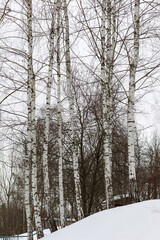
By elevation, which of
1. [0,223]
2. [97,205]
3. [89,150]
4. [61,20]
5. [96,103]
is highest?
[61,20]

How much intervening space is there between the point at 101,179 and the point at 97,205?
4971mm

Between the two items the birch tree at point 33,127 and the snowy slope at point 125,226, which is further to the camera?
the birch tree at point 33,127

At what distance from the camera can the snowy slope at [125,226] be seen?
14.2ft

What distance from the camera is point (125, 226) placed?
4.84m

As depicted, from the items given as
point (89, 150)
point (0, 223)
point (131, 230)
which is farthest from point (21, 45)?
point (0, 223)

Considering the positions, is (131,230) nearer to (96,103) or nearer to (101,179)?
(96,103)

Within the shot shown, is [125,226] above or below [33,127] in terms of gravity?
below

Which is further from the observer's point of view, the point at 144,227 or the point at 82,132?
the point at 82,132

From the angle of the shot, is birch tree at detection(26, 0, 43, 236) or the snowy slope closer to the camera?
the snowy slope

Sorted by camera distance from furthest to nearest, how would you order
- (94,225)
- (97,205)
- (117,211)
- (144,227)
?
(97,205) < (117,211) < (94,225) < (144,227)

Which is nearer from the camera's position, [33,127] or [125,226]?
[125,226]

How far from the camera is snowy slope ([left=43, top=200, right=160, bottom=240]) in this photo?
171 inches

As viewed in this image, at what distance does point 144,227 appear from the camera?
4500 millimetres

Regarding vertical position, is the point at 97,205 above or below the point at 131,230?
below
